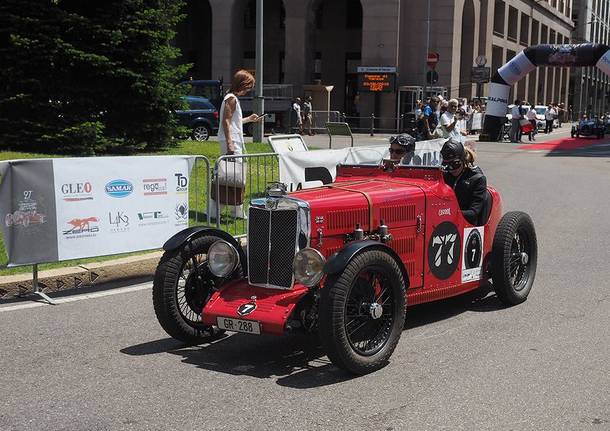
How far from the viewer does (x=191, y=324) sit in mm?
6086

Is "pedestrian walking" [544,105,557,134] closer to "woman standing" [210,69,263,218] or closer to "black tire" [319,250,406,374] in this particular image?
"woman standing" [210,69,263,218]

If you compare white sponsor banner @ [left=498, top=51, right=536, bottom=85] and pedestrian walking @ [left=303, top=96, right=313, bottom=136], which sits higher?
white sponsor banner @ [left=498, top=51, right=536, bottom=85]

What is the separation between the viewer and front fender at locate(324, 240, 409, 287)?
5258 millimetres

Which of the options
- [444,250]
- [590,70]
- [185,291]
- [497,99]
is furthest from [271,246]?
[590,70]

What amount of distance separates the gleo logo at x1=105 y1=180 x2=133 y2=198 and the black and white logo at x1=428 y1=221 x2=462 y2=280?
3.52 metres

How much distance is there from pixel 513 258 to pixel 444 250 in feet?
3.80

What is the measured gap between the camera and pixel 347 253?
5.34 meters

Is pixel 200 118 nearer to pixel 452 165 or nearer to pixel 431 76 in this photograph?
pixel 431 76

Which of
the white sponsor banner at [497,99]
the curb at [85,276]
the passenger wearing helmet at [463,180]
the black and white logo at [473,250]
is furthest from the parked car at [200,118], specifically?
the black and white logo at [473,250]

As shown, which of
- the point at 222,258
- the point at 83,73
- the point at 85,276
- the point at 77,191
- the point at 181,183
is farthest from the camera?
the point at 83,73

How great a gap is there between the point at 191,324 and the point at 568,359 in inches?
112

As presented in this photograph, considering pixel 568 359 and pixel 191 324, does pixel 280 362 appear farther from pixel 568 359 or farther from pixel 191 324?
pixel 568 359

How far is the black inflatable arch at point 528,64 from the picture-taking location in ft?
104

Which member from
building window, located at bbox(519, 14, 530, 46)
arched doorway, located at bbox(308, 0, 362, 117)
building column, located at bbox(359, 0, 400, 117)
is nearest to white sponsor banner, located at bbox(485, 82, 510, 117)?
building column, located at bbox(359, 0, 400, 117)
